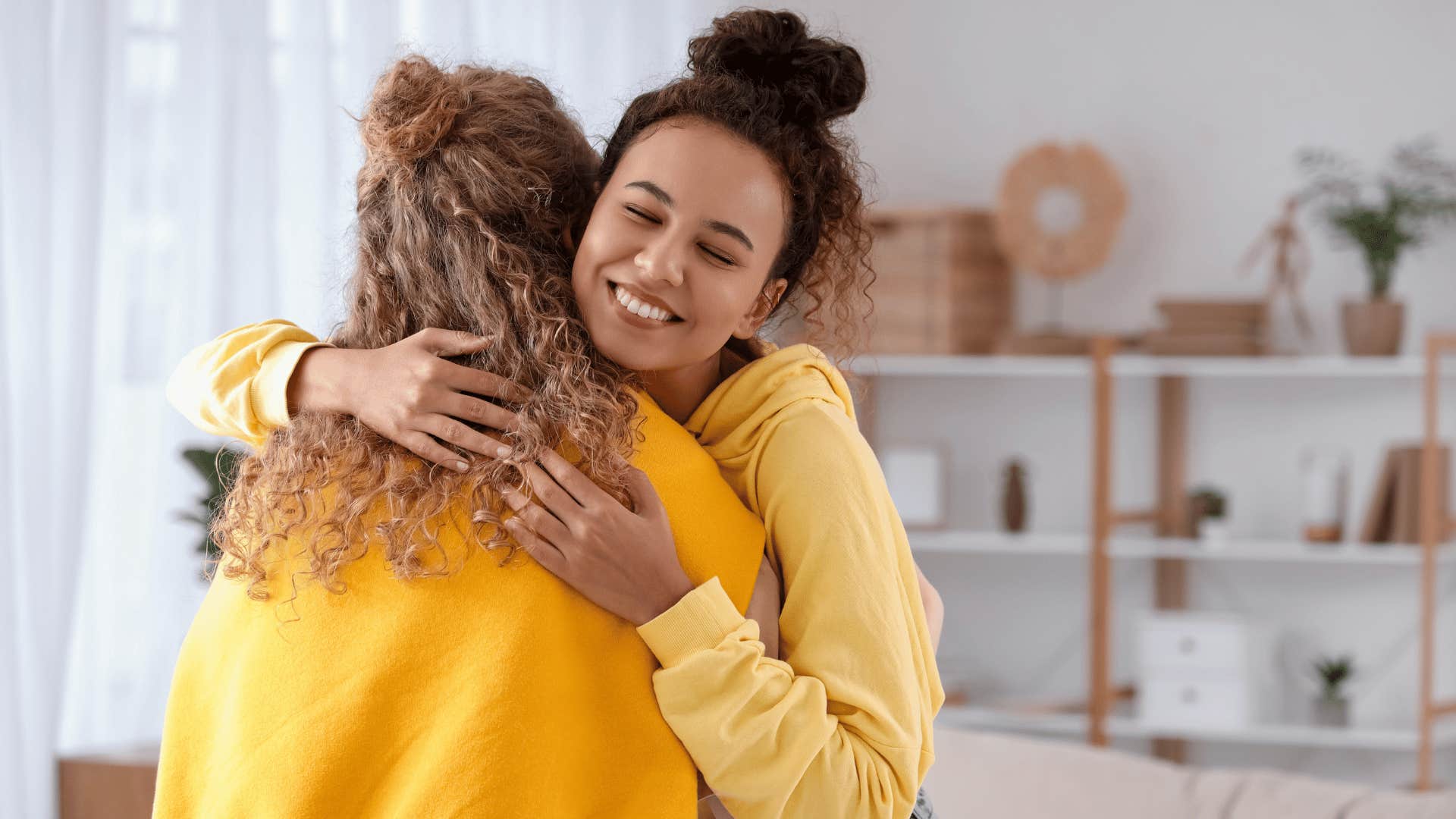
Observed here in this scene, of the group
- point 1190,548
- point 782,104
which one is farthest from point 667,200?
point 1190,548

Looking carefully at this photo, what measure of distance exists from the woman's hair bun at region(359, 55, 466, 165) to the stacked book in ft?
9.86

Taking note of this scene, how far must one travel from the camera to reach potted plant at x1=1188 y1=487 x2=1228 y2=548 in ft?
12.3

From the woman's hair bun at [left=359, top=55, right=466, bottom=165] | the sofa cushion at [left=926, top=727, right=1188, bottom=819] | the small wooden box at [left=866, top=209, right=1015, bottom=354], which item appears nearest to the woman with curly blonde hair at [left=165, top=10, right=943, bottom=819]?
the woman's hair bun at [left=359, top=55, right=466, bottom=165]

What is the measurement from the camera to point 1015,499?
393 centimetres

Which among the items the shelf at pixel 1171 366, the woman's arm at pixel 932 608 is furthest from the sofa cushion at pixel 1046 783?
the shelf at pixel 1171 366

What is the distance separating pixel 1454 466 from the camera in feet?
12.4

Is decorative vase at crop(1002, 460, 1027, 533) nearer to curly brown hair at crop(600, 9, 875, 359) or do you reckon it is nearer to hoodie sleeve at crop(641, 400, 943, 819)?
curly brown hair at crop(600, 9, 875, 359)

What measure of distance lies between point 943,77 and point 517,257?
3.48 metres

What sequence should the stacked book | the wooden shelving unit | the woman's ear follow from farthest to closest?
the stacked book, the wooden shelving unit, the woman's ear

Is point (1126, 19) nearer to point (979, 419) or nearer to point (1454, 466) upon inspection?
point (979, 419)

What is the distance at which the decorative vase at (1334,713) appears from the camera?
367 cm

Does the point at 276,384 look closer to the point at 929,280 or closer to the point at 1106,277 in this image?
the point at 929,280

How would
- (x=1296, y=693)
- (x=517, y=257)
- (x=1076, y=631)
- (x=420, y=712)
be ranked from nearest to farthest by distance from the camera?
(x=420, y=712), (x=517, y=257), (x=1296, y=693), (x=1076, y=631)

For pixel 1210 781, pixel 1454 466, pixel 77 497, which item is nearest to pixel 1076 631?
pixel 1454 466
